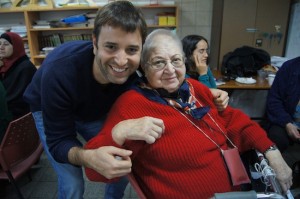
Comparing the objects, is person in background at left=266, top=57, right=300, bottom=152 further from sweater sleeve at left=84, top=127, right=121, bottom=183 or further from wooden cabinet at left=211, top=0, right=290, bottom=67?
sweater sleeve at left=84, top=127, right=121, bottom=183

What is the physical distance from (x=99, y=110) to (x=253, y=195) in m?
0.83

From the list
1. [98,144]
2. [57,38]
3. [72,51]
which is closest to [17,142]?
[72,51]

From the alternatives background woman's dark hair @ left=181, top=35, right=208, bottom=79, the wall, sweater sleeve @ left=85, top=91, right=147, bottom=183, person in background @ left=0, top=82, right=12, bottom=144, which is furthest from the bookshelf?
sweater sleeve @ left=85, top=91, right=147, bottom=183

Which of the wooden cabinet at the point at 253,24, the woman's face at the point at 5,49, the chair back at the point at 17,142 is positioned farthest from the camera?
the wooden cabinet at the point at 253,24

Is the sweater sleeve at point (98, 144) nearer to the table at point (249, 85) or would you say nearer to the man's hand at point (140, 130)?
the man's hand at point (140, 130)

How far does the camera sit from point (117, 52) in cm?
102

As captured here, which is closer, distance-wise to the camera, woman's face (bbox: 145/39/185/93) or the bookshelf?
woman's face (bbox: 145/39/185/93)

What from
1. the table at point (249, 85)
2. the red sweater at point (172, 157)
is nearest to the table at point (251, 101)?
the table at point (249, 85)

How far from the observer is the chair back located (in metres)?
1.62

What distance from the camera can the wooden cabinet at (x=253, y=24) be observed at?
3.52 metres

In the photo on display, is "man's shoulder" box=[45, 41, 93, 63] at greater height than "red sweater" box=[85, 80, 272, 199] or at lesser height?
greater

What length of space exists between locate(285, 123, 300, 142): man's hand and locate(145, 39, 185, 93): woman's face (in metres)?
1.34

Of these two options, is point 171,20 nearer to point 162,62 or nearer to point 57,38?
point 57,38

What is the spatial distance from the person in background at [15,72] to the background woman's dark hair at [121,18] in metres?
1.67
